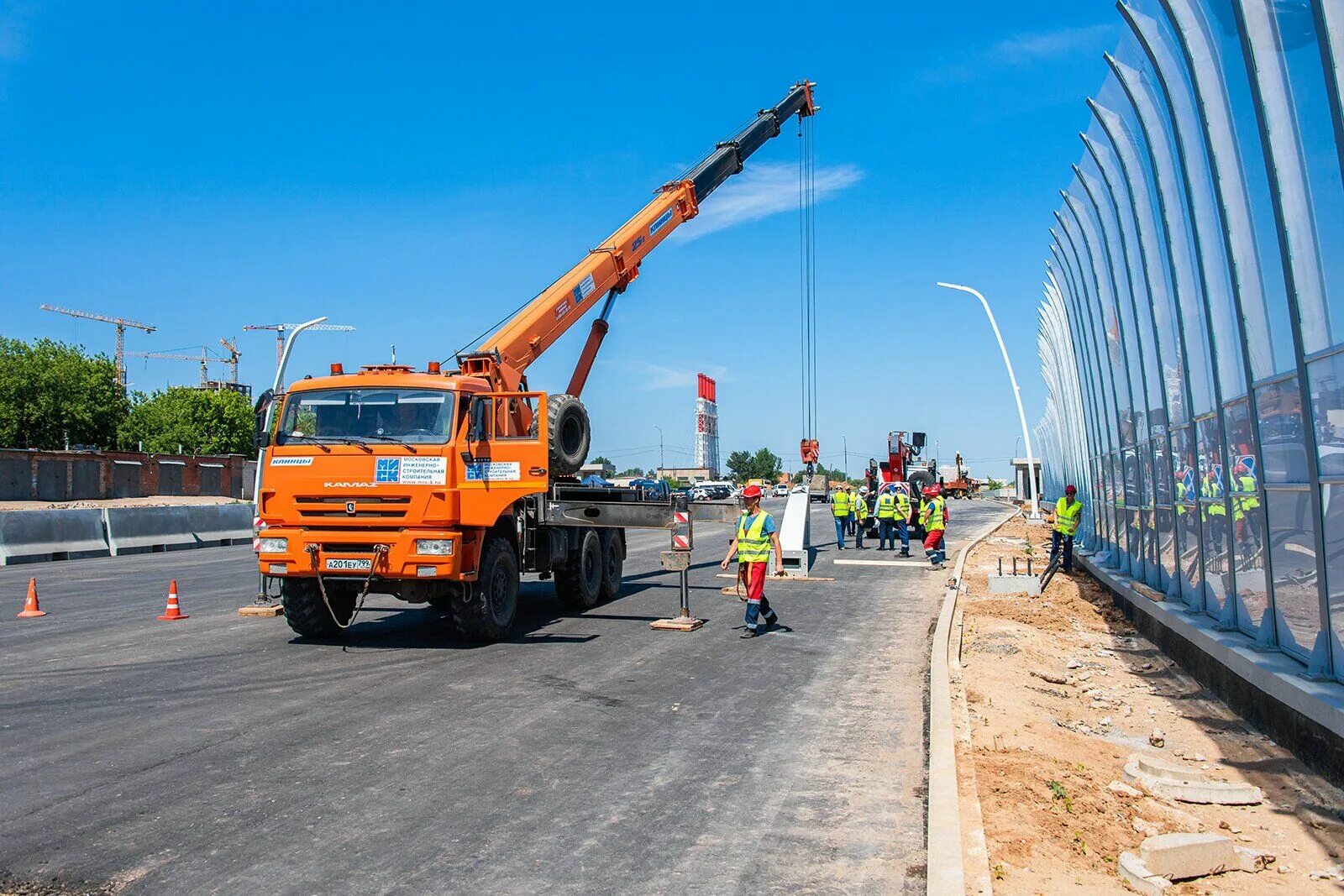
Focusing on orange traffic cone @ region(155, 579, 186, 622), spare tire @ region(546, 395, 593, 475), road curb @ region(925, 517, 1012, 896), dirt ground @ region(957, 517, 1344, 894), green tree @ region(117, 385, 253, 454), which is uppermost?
green tree @ region(117, 385, 253, 454)

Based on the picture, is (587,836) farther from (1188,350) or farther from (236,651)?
(1188,350)

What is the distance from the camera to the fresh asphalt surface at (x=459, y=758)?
4840 millimetres

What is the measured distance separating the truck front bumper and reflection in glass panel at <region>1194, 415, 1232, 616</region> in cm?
724

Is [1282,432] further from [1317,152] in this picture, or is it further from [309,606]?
[309,606]

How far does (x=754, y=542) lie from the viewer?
11953mm

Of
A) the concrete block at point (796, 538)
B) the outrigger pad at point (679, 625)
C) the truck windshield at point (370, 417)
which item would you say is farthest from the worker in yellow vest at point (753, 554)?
the concrete block at point (796, 538)

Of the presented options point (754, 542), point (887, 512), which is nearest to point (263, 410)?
point (754, 542)

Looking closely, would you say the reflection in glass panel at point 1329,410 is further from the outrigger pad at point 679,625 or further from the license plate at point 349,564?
the license plate at point 349,564

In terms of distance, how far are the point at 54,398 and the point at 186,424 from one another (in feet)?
59.8

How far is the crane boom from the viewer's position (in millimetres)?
13969

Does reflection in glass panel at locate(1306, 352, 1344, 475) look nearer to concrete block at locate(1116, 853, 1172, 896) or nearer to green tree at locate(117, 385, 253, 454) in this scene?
concrete block at locate(1116, 853, 1172, 896)

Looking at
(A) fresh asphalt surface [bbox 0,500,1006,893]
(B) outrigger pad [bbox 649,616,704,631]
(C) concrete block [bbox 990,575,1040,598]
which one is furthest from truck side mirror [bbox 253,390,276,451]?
(C) concrete block [bbox 990,575,1040,598]

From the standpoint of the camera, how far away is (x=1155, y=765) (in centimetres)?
652

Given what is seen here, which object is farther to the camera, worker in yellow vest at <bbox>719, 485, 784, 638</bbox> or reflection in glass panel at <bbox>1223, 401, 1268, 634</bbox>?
worker in yellow vest at <bbox>719, 485, 784, 638</bbox>
